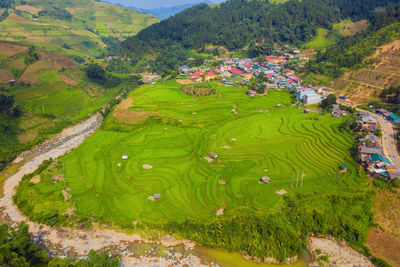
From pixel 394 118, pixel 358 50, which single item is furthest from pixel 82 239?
pixel 358 50

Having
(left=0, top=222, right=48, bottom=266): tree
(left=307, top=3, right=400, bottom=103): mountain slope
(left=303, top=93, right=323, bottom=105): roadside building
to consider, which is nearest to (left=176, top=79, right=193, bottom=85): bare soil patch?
(left=307, top=3, right=400, bottom=103): mountain slope

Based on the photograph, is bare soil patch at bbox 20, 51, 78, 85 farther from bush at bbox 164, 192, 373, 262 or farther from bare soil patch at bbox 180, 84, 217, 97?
bush at bbox 164, 192, 373, 262

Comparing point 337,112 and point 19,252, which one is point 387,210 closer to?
point 337,112

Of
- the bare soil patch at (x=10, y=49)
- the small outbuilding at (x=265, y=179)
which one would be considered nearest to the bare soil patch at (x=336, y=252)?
the small outbuilding at (x=265, y=179)

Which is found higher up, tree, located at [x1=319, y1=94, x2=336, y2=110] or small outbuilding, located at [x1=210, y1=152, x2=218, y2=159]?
tree, located at [x1=319, y1=94, x2=336, y2=110]

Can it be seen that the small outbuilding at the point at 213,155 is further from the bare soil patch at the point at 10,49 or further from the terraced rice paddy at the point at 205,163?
the bare soil patch at the point at 10,49

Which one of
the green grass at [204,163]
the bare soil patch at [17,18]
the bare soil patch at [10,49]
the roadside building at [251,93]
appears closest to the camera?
the green grass at [204,163]
